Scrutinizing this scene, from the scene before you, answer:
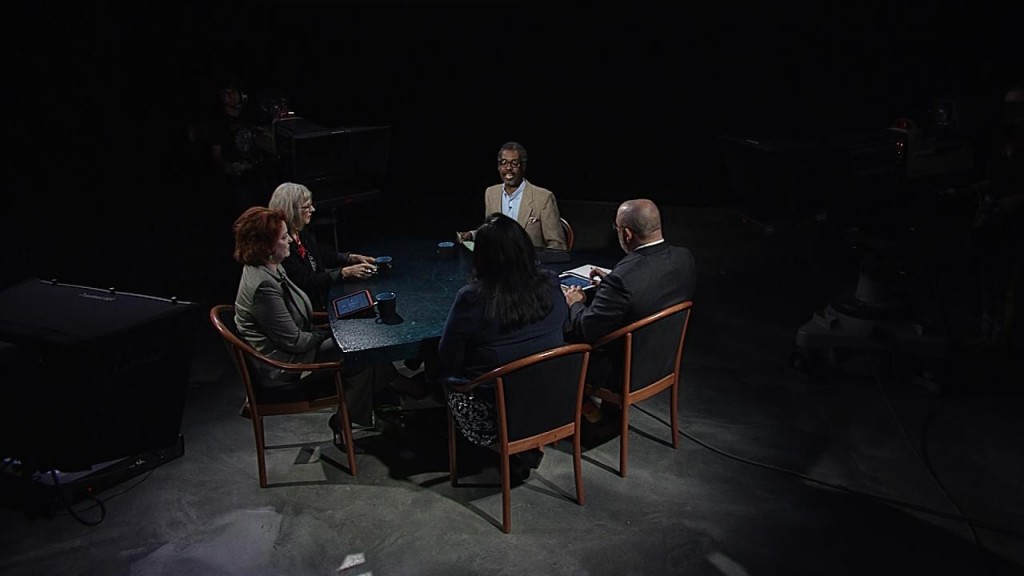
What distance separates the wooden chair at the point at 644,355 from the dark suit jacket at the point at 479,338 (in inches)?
12.4

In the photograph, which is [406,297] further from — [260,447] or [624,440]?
[624,440]

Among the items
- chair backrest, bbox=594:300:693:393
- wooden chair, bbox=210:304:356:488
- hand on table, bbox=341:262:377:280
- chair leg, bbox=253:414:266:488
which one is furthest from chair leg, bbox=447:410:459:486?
hand on table, bbox=341:262:377:280

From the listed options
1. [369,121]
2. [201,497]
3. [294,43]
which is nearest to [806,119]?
[369,121]

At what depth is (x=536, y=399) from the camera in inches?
114

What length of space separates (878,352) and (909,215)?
0.74 metres

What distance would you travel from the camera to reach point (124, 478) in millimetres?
3346

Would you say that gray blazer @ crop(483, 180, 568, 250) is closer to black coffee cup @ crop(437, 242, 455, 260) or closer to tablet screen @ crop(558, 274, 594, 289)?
black coffee cup @ crop(437, 242, 455, 260)

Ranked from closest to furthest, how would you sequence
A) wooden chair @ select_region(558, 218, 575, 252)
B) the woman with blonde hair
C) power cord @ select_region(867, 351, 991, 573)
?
power cord @ select_region(867, 351, 991, 573) → the woman with blonde hair → wooden chair @ select_region(558, 218, 575, 252)

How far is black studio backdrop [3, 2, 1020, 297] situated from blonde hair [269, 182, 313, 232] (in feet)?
6.72

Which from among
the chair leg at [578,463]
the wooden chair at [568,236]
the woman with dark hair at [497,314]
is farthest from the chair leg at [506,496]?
the wooden chair at [568,236]

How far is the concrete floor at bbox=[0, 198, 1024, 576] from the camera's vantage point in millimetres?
2865

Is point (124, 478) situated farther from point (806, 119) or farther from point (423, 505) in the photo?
point (806, 119)

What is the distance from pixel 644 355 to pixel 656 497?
0.58 m

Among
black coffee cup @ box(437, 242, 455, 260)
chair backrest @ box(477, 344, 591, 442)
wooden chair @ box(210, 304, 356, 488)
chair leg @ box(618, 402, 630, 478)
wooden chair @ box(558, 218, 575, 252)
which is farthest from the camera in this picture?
wooden chair @ box(558, 218, 575, 252)
